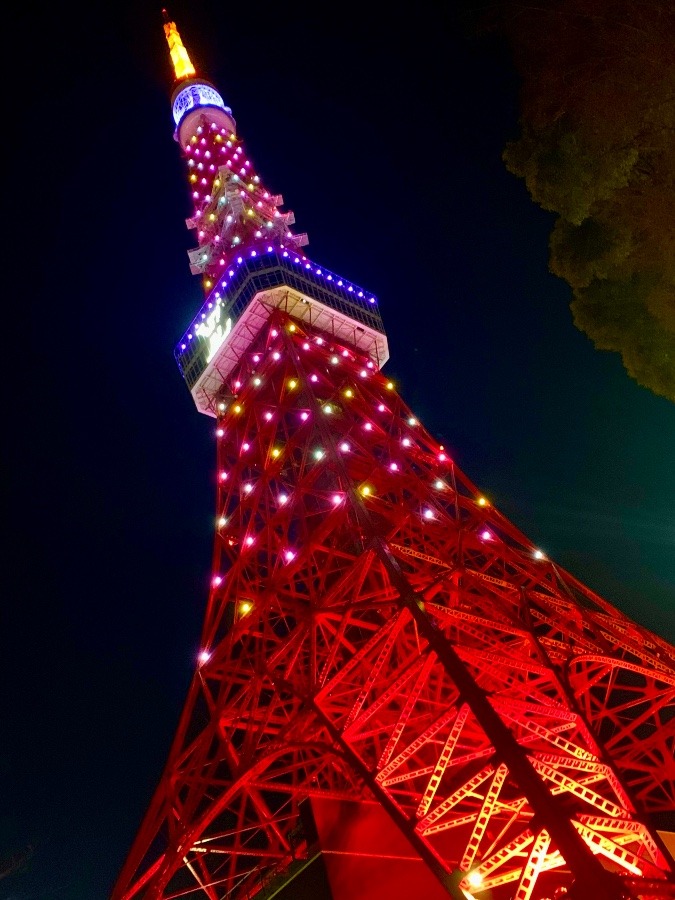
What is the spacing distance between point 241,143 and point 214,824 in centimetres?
1811

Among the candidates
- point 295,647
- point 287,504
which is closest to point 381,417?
point 287,504

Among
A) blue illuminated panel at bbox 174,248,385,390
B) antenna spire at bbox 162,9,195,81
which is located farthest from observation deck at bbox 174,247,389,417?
antenna spire at bbox 162,9,195,81

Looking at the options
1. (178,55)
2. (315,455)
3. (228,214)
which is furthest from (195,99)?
(315,455)

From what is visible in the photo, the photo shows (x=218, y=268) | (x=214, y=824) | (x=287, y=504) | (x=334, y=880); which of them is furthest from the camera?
(x=218, y=268)

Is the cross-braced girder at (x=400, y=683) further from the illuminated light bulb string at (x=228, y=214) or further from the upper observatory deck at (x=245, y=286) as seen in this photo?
the illuminated light bulb string at (x=228, y=214)

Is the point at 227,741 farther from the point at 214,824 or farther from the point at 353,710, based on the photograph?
the point at 214,824

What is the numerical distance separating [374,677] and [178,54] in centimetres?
2420

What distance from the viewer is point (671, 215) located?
7.16 m

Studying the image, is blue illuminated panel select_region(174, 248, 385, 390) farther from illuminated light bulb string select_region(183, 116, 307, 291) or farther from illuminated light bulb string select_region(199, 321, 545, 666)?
illuminated light bulb string select_region(183, 116, 307, 291)

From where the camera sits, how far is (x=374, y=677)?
23.5 feet

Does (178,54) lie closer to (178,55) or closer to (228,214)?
(178,55)

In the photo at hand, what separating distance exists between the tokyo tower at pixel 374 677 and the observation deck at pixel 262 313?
0.16ft

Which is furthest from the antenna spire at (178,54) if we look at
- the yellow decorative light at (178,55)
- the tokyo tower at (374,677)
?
the tokyo tower at (374,677)

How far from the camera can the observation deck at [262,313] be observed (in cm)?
1475
